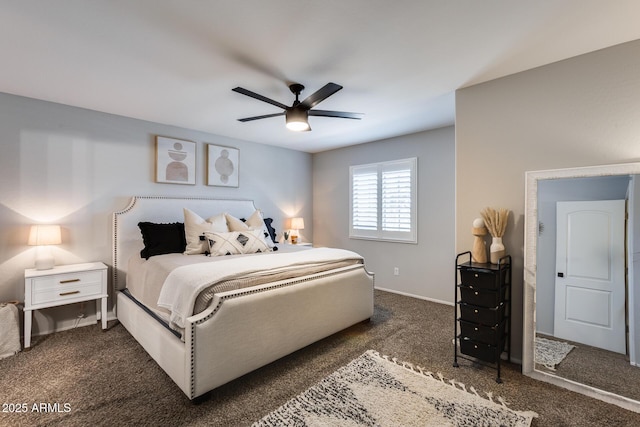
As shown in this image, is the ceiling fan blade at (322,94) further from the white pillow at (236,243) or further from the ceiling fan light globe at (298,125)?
the white pillow at (236,243)

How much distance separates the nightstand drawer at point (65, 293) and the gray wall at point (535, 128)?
3732 millimetres

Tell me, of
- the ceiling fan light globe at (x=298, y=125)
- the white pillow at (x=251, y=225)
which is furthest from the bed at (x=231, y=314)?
Result: the ceiling fan light globe at (x=298, y=125)

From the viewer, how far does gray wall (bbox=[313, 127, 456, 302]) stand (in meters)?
4.10

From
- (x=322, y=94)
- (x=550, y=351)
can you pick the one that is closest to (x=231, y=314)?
(x=322, y=94)

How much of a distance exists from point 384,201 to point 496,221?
2369 millimetres

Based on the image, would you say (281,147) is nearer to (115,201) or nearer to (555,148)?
(115,201)

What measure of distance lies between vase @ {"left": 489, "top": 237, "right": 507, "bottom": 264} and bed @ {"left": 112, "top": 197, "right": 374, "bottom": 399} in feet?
4.24

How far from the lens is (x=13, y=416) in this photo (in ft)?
6.03

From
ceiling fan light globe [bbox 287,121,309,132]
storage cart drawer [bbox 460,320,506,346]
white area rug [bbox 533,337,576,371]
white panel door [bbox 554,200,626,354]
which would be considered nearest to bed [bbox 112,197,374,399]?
storage cart drawer [bbox 460,320,506,346]

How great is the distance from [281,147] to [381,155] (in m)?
1.79

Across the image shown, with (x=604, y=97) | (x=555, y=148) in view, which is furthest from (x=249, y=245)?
(x=604, y=97)

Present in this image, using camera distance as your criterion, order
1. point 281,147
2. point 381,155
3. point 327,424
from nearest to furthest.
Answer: point 327,424
point 381,155
point 281,147

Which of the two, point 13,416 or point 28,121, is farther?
point 28,121

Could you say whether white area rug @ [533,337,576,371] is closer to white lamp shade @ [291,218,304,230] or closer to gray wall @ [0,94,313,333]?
white lamp shade @ [291,218,304,230]
